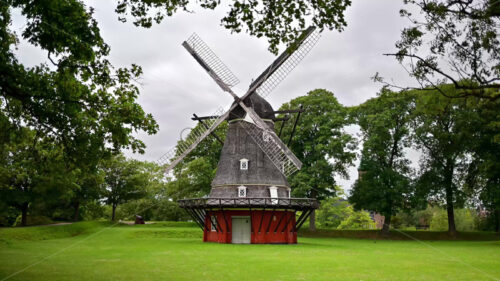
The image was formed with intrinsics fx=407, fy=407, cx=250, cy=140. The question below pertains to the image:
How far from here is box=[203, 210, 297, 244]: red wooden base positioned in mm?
26766

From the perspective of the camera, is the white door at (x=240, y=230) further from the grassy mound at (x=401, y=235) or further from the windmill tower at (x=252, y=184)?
the grassy mound at (x=401, y=235)

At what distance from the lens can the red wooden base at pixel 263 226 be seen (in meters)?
26.8

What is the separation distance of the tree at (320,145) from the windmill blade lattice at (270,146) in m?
9.19

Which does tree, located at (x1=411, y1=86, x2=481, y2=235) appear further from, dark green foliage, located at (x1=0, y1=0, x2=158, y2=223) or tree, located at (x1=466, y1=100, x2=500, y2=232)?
dark green foliage, located at (x1=0, y1=0, x2=158, y2=223)

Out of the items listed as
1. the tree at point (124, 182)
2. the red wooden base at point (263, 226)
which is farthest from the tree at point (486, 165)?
the tree at point (124, 182)

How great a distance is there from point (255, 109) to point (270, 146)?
119 inches

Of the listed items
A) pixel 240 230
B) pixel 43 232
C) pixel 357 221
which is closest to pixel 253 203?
pixel 240 230


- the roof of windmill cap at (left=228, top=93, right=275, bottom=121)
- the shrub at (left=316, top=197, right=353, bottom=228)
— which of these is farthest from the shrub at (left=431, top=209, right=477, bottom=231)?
the roof of windmill cap at (left=228, top=93, right=275, bottom=121)

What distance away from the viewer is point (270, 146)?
27.7 metres

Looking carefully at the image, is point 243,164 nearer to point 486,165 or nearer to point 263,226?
point 263,226

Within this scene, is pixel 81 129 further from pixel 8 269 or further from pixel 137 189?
pixel 137 189

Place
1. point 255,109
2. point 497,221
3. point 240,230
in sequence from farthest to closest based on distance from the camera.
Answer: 1. point 497,221
2. point 255,109
3. point 240,230

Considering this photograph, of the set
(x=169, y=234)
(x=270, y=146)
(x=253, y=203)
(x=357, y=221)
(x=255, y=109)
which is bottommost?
(x=169, y=234)

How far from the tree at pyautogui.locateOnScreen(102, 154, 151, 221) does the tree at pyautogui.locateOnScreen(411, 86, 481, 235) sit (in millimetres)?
33416
